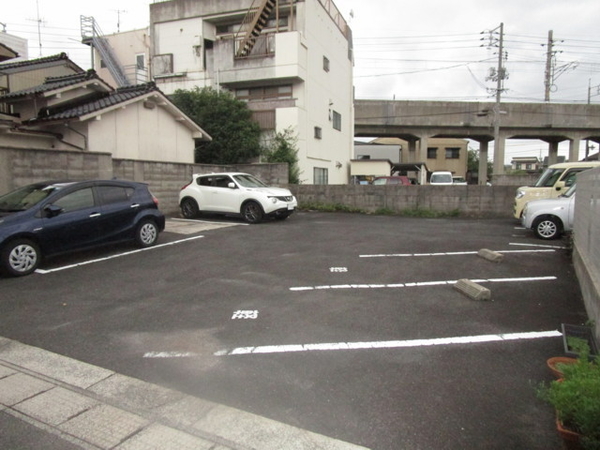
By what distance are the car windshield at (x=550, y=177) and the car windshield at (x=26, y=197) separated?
12.3 meters

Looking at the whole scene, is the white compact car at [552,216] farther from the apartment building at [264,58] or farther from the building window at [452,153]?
the building window at [452,153]

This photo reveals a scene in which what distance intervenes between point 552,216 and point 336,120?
60.8 feet

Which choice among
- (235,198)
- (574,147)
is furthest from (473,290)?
(574,147)

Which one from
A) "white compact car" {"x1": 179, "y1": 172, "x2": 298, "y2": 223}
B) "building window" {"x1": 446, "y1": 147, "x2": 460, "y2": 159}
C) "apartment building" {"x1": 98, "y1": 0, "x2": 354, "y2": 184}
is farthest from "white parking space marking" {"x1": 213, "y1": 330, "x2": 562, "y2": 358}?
"building window" {"x1": 446, "y1": 147, "x2": 460, "y2": 159}

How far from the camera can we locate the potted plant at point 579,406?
2.11 meters

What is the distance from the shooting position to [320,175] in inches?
942

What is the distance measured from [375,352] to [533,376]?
1259 mm

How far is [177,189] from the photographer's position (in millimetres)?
14375

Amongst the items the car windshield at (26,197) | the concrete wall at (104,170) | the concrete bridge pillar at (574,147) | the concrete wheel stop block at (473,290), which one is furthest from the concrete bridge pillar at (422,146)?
the car windshield at (26,197)

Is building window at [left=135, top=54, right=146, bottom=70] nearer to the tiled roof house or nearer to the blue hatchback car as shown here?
the tiled roof house

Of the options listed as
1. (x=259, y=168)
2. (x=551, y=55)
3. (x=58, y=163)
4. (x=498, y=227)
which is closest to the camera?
(x=58, y=163)

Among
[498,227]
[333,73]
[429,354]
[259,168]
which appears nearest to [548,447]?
[429,354]

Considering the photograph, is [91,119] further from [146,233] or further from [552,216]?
[552,216]

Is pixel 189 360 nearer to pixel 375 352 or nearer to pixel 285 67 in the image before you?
pixel 375 352
